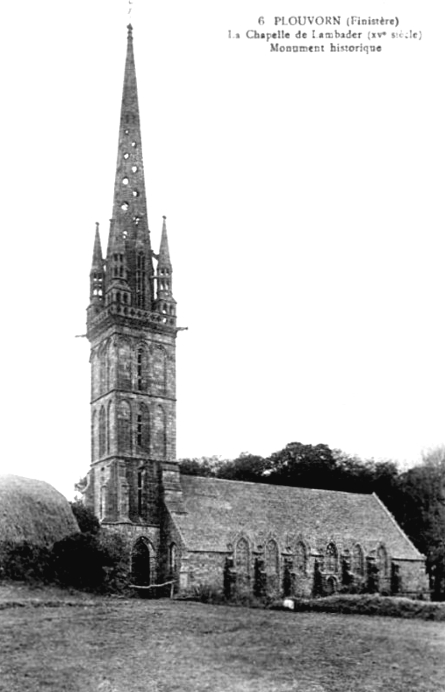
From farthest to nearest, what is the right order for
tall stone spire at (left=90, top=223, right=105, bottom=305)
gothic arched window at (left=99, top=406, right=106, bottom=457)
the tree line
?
the tree line
tall stone spire at (left=90, top=223, right=105, bottom=305)
gothic arched window at (left=99, top=406, right=106, bottom=457)

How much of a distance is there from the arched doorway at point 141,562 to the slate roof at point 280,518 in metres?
2.27

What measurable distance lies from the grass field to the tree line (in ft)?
114

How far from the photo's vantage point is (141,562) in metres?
46.4

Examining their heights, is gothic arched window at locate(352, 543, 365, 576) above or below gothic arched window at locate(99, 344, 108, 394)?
below

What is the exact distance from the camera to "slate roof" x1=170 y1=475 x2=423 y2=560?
48094 mm

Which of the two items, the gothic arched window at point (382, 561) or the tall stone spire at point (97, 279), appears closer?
the tall stone spire at point (97, 279)

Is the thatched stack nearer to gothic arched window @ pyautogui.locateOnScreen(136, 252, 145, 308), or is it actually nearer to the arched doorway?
the arched doorway

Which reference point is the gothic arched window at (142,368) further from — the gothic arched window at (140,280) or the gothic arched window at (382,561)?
the gothic arched window at (382,561)

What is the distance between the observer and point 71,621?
25047 millimetres

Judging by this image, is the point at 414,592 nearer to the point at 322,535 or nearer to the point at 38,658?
the point at 322,535

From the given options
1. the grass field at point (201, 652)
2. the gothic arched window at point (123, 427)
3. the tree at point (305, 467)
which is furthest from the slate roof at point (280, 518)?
the grass field at point (201, 652)

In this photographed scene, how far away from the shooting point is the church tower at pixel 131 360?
157 ft

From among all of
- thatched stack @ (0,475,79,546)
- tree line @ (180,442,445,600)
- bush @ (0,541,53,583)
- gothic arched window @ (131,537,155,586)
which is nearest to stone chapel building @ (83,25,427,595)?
gothic arched window @ (131,537,155,586)

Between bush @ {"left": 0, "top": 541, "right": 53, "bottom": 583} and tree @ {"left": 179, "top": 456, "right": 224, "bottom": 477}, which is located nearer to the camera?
bush @ {"left": 0, "top": 541, "right": 53, "bottom": 583}
